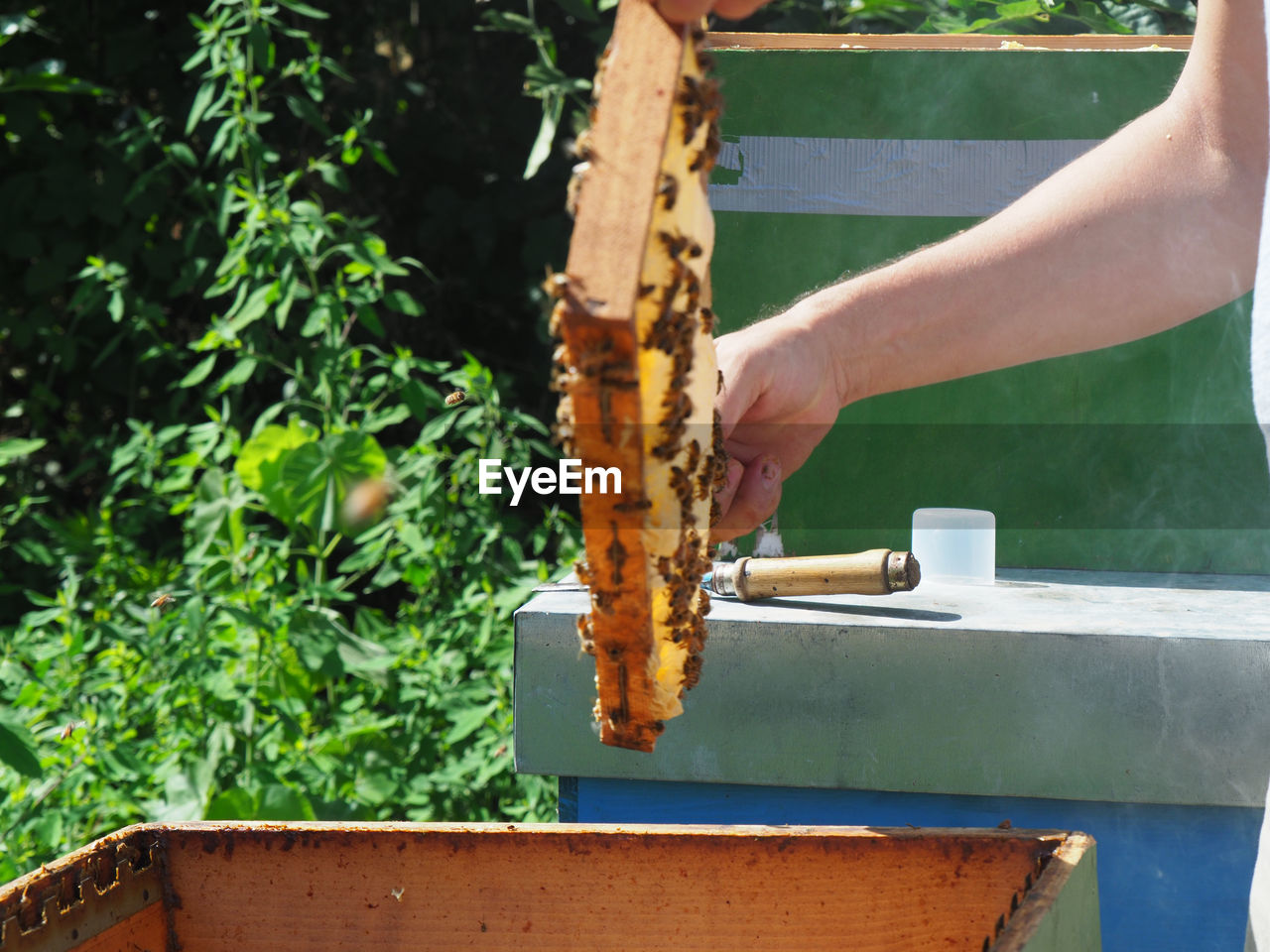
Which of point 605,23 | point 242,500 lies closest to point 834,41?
point 605,23

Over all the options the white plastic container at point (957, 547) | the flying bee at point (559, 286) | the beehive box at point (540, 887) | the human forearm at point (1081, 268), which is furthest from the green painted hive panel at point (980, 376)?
the flying bee at point (559, 286)

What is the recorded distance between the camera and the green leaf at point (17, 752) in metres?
1.30

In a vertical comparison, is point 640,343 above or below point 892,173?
below

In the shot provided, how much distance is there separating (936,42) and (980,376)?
0.45m

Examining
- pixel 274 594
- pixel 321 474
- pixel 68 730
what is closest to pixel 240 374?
pixel 321 474

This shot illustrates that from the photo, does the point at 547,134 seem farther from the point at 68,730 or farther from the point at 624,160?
the point at 624,160

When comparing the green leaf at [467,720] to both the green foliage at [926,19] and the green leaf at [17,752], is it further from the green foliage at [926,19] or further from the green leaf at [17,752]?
the green foliage at [926,19]

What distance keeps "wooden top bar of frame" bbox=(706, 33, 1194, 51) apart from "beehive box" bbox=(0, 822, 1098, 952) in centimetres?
107

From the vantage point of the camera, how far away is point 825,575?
3.66 feet

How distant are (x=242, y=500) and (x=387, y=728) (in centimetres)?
52

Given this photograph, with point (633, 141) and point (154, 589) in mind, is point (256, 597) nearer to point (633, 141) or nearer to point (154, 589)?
point (154, 589)

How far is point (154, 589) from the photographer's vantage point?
2.36 meters

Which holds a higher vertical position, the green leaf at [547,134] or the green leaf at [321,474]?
the green leaf at [547,134]

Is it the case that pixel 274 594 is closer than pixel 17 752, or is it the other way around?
pixel 17 752
